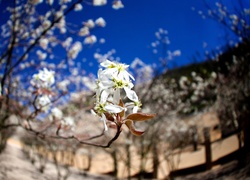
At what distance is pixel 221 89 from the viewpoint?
798 cm

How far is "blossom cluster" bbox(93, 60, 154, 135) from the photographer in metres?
1.36

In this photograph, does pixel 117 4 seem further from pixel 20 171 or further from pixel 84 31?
pixel 20 171

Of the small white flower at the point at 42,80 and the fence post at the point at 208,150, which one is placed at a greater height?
the small white flower at the point at 42,80

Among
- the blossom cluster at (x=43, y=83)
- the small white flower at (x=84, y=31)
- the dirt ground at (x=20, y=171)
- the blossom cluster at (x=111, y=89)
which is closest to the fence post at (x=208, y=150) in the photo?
the dirt ground at (x=20, y=171)

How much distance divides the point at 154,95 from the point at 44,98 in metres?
10.6

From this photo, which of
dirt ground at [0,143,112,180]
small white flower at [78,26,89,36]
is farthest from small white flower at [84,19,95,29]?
dirt ground at [0,143,112,180]

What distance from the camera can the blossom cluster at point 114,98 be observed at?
1.36 m

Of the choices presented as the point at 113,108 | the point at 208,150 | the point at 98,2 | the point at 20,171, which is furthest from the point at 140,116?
the point at 208,150

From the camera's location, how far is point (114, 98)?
1.36 m

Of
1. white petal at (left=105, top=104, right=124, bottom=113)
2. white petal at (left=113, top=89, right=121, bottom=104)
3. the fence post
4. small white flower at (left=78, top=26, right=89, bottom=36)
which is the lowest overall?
the fence post

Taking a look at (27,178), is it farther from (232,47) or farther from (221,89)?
(232,47)

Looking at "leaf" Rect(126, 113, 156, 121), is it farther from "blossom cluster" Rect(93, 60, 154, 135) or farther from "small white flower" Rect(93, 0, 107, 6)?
"small white flower" Rect(93, 0, 107, 6)

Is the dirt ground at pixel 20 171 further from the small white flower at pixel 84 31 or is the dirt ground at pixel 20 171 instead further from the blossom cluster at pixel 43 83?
the small white flower at pixel 84 31

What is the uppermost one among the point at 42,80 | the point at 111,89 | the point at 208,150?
the point at 42,80
